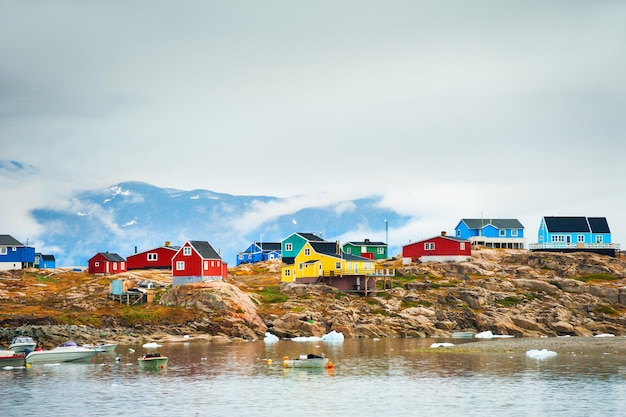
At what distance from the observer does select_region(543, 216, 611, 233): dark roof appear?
178 metres

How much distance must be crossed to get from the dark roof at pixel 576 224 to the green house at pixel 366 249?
35.8m

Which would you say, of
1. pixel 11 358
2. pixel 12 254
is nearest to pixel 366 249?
pixel 12 254

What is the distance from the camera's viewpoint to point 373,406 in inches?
2362

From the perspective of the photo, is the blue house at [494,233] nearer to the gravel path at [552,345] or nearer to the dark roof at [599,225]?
the dark roof at [599,225]

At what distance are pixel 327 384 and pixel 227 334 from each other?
4409cm

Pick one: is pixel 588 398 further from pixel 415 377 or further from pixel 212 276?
pixel 212 276

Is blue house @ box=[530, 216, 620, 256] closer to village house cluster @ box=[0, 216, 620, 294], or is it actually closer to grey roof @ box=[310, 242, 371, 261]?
village house cluster @ box=[0, 216, 620, 294]

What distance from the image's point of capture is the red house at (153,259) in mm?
159500

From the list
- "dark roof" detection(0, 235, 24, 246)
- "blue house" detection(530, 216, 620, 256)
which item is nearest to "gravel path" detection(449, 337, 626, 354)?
"blue house" detection(530, 216, 620, 256)

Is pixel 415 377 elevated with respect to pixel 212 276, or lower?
lower

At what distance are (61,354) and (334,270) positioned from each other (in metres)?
58.3

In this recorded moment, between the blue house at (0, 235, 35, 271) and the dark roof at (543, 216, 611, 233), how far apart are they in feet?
Answer: 350

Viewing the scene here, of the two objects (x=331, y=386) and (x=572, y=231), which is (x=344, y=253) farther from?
(x=331, y=386)

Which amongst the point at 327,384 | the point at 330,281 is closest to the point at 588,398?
the point at 327,384
